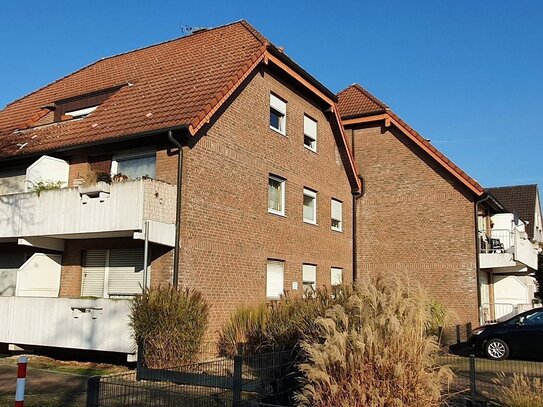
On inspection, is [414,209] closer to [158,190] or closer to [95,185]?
[158,190]

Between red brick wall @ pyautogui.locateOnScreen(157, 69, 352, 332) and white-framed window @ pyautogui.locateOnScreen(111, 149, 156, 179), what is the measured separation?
1.71ft

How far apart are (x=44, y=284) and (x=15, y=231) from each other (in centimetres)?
161

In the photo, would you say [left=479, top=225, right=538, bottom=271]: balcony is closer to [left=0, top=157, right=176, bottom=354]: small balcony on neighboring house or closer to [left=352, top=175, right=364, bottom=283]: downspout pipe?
[left=352, top=175, right=364, bottom=283]: downspout pipe

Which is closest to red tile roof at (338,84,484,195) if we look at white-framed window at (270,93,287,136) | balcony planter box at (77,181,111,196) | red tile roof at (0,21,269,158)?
white-framed window at (270,93,287,136)

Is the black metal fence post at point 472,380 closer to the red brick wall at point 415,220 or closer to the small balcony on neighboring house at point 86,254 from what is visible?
the small balcony on neighboring house at point 86,254

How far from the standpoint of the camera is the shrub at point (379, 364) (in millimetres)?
5898

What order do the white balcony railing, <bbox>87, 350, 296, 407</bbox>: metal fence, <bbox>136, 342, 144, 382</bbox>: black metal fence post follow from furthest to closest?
the white balcony railing, <bbox>136, 342, 144, 382</bbox>: black metal fence post, <bbox>87, 350, 296, 407</bbox>: metal fence

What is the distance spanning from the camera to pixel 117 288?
14.7 metres

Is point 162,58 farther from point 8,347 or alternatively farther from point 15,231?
point 8,347

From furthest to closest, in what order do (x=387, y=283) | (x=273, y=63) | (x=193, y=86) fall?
(x=273, y=63) → (x=193, y=86) → (x=387, y=283)

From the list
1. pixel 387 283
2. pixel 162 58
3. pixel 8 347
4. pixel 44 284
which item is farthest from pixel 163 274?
pixel 162 58

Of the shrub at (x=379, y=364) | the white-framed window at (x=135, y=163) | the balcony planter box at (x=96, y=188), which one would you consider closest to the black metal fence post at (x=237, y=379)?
the shrub at (x=379, y=364)

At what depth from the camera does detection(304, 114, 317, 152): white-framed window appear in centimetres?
2085

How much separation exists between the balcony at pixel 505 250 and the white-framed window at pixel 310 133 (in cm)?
750
